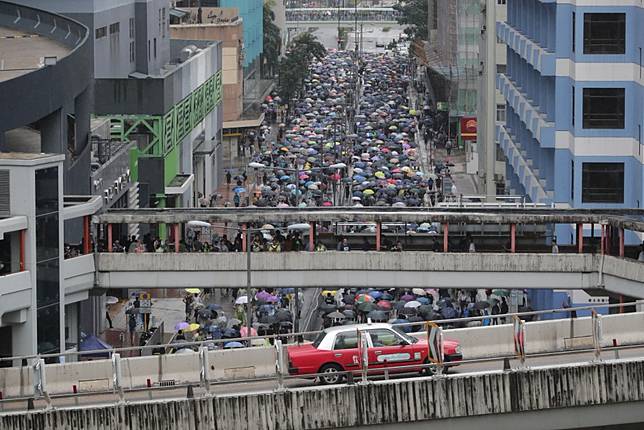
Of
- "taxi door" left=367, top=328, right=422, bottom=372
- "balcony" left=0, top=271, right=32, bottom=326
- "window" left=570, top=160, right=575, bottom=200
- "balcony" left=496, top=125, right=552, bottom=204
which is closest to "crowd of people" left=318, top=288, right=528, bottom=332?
"balcony" left=496, top=125, right=552, bottom=204

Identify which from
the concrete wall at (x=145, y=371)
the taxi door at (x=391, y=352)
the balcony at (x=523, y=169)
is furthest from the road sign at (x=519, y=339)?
the balcony at (x=523, y=169)

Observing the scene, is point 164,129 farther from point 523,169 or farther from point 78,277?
point 78,277

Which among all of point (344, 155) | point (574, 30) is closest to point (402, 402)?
point (574, 30)

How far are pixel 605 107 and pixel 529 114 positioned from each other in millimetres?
11156

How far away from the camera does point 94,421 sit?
26.5 metres

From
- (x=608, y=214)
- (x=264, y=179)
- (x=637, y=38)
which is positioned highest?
(x=637, y=38)

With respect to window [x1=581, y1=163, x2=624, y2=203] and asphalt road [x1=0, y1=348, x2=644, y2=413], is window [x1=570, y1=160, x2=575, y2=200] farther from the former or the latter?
asphalt road [x1=0, y1=348, x2=644, y2=413]

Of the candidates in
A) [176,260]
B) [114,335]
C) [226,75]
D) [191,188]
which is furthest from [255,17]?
[176,260]

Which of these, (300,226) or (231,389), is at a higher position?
(231,389)

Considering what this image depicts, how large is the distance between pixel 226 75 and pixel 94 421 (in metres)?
109

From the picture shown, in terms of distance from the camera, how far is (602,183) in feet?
190

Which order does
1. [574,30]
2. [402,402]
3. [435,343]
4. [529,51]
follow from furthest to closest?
1. [529,51]
2. [574,30]
3. [435,343]
4. [402,402]

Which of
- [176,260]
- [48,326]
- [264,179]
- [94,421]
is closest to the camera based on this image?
[94,421]

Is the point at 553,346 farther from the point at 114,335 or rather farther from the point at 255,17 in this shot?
the point at 255,17
